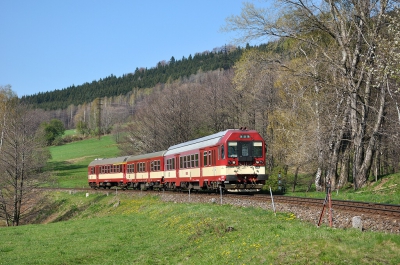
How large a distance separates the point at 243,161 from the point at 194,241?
1035 centimetres

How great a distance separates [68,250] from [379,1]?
68.8ft

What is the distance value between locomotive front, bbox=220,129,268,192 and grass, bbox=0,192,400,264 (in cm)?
337

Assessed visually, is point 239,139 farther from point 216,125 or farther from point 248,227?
point 216,125

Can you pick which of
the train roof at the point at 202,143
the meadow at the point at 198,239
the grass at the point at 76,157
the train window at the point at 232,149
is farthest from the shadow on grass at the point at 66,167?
the train window at the point at 232,149

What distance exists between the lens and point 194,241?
57.3 ft

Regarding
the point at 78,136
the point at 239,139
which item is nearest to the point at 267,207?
the point at 239,139

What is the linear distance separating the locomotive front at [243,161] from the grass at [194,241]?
3374 millimetres

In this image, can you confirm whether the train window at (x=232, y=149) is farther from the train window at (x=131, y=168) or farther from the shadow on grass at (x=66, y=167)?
the shadow on grass at (x=66, y=167)

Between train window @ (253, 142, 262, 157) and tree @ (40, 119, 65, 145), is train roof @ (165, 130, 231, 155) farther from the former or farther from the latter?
tree @ (40, 119, 65, 145)

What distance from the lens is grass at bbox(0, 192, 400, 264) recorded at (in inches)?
430

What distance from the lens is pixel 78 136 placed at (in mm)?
140875

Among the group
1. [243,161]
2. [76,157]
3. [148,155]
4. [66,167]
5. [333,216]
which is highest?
[76,157]

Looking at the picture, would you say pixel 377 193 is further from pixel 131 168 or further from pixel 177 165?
pixel 131 168

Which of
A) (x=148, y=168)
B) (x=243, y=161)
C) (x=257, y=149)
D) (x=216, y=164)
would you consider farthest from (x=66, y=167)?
(x=243, y=161)
